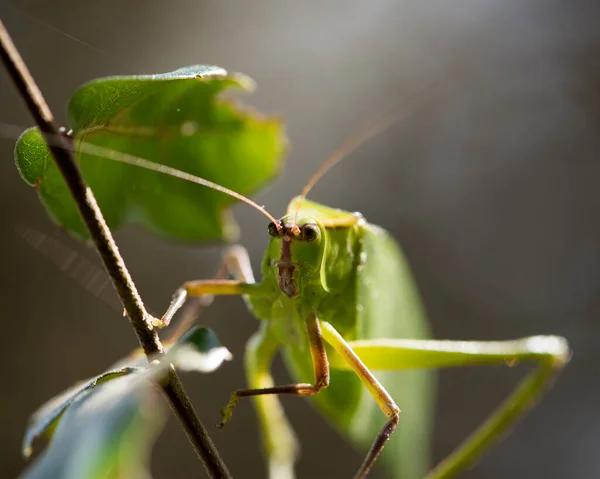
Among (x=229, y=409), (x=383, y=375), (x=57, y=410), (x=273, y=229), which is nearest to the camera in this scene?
(x=57, y=410)

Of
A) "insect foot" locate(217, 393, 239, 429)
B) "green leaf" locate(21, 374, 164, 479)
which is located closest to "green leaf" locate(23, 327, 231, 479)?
"green leaf" locate(21, 374, 164, 479)

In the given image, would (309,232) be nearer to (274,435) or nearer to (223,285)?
(223,285)

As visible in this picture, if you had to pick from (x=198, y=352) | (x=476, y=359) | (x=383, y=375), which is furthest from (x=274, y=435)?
(x=198, y=352)

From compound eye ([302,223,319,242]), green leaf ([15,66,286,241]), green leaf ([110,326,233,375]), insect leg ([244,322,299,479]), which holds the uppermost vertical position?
green leaf ([15,66,286,241])

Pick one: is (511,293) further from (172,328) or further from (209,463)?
(209,463)

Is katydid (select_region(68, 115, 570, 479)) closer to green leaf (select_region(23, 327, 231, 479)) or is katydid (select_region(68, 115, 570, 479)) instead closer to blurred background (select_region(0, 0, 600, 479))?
green leaf (select_region(23, 327, 231, 479))

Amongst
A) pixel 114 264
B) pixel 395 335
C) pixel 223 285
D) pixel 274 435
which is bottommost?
pixel 274 435

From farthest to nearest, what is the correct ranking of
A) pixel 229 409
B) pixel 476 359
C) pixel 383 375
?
pixel 383 375, pixel 476 359, pixel 229 409
